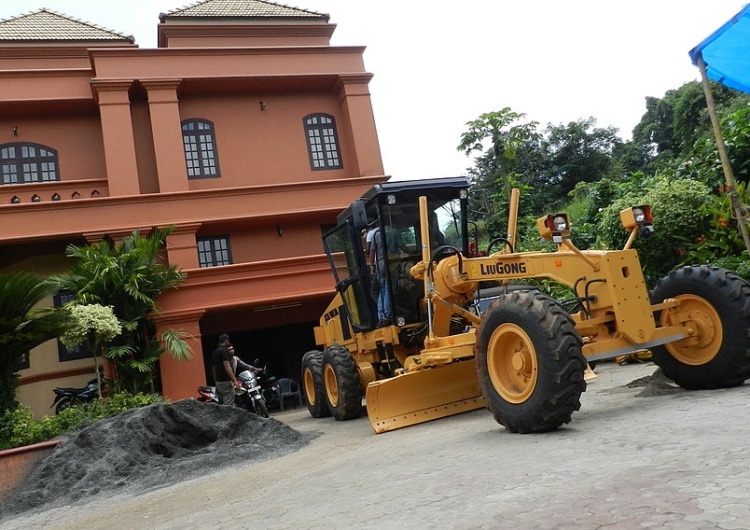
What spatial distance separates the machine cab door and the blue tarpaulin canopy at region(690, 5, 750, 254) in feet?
14.1

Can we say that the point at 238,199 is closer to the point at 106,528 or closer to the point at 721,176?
the point at 721,176

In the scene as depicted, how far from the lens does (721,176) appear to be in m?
10.9

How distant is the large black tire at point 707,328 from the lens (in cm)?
529

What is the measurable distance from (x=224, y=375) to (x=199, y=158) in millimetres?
8858

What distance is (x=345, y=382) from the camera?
29.8 feet

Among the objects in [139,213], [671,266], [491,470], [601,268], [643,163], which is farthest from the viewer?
[643,163]

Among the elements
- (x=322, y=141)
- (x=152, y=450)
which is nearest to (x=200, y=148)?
(x=322, y=141)

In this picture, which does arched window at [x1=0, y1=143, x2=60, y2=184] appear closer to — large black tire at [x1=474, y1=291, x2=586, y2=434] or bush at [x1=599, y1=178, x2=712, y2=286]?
bush at [x1=599, y1=178, x2=712, y2=286]

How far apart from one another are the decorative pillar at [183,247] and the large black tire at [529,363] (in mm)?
11442

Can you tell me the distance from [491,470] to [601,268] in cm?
219

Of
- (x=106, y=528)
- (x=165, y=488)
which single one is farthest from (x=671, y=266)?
(x=106, y=528)

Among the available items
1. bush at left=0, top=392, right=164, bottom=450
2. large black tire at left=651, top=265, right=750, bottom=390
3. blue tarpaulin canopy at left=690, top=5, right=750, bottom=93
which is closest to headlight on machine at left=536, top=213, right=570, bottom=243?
large black tire at left=651, top=265, right=750, bottom=390

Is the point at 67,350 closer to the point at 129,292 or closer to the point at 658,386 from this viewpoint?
the point at 129,292

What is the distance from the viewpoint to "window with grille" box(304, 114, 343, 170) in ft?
61.9
